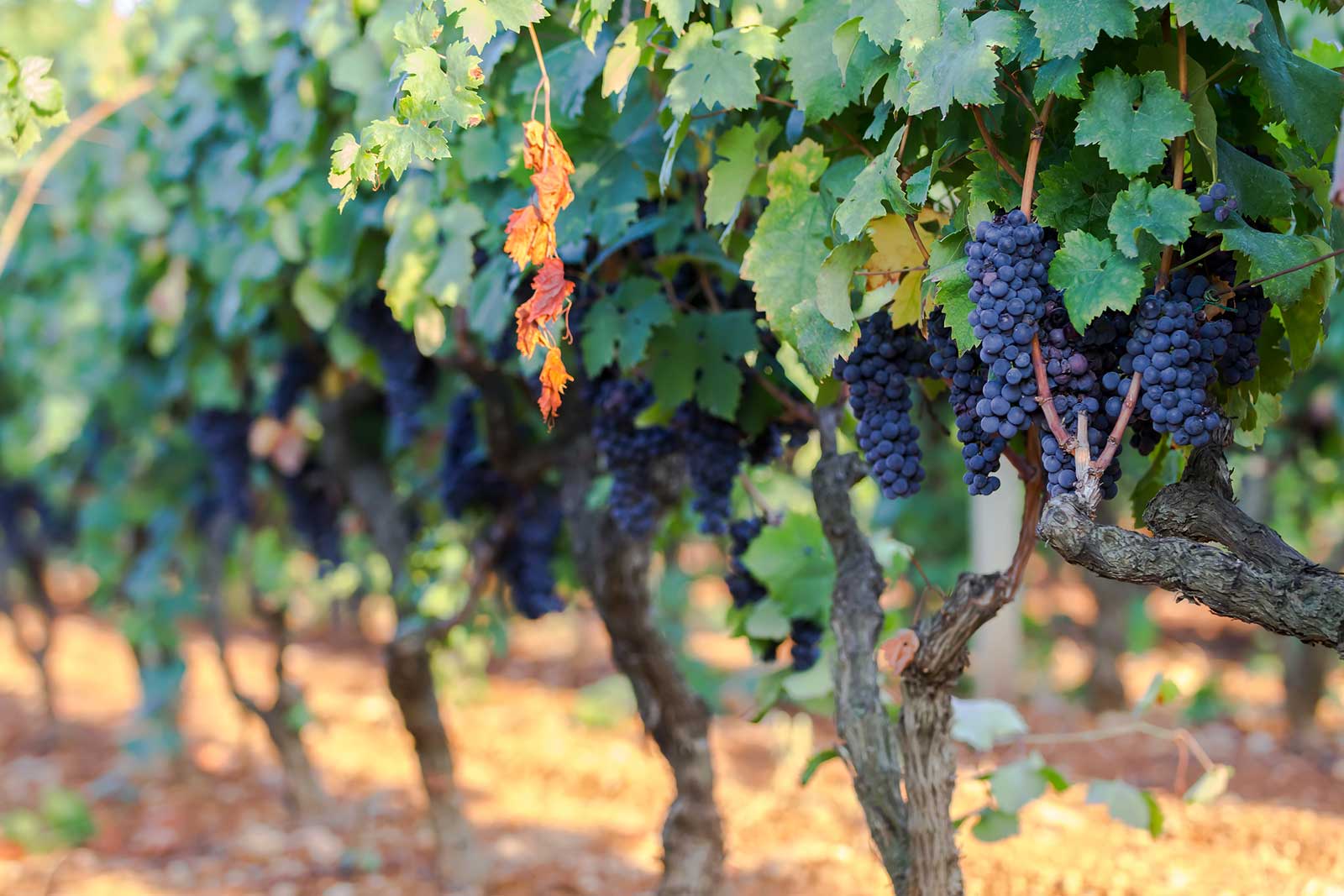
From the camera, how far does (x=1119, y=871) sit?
3633 millimetres

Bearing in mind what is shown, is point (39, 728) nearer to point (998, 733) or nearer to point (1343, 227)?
point (998, 733)

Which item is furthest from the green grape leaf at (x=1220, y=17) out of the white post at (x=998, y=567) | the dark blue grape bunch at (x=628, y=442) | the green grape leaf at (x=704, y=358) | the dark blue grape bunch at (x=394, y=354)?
the white post at (x=998, y=567)

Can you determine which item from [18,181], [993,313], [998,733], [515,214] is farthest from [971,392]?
[18,181]

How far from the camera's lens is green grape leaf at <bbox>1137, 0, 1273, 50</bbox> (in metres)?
1.43

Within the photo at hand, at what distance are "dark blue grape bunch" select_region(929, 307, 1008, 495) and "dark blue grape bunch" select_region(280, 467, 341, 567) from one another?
4926 mm

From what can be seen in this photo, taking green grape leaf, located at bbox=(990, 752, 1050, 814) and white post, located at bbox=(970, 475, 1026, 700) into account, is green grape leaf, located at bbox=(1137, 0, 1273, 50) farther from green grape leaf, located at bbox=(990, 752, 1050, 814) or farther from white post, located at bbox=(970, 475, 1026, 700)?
white post, located at bbox=(970, 475, 1026, 700)

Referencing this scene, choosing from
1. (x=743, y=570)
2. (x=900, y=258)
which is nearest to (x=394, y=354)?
(x=743, y=570)

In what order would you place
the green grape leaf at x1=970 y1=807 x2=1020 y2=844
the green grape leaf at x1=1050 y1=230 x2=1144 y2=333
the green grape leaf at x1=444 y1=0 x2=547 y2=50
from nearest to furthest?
the green grape leaf at x1=1050 y1=230 x2=1144 y2=333 → the green grape leaf at x1=444 y1=0 x2=547 y2=50 → the green grape leaf at x1=970 y1=807 x2=1020 y2=844

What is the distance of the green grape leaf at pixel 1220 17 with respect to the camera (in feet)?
4.70

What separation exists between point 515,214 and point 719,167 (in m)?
0.46

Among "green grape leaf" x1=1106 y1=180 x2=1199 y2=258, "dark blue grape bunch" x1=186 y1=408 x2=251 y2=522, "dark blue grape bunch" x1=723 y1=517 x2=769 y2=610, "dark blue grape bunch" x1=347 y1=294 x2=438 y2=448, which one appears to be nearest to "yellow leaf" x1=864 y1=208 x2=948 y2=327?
"green grape leaf" x1=1106 y1=180 x2=1199 y2=258

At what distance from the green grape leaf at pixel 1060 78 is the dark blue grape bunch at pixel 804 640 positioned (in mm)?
1833

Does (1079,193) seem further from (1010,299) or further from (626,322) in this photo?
(626,322)

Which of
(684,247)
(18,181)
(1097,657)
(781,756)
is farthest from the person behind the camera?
(1097,657)
